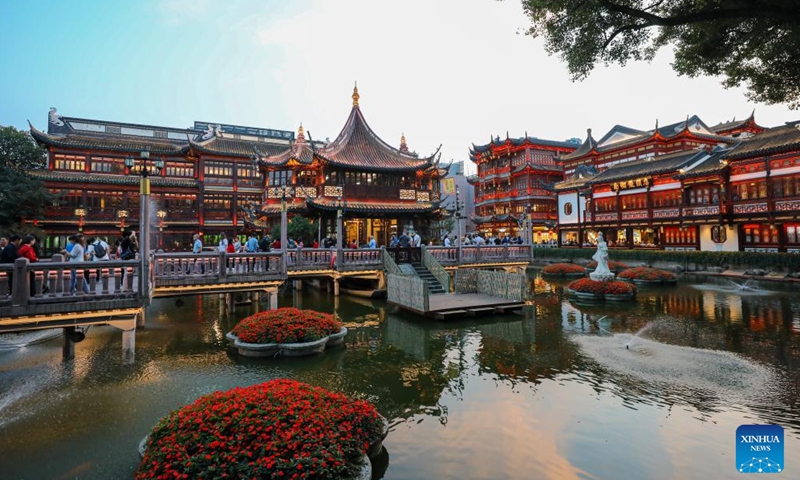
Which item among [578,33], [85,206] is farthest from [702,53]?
[85,206]

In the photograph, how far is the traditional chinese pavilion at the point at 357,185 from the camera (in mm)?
26016

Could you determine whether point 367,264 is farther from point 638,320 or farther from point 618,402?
point 618,402

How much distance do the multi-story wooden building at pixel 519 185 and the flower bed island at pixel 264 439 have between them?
169ft

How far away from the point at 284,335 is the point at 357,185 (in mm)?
17040

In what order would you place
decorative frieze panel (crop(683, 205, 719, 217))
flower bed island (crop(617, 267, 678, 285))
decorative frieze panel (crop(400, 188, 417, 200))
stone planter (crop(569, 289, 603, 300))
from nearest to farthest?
1. stone planter (crop(569, 289, 603, 300))
2. flower bed island (crop(617, 267, 678, 285))
3. decorative frieze panel (crop(400, 188, 417, 200))
4. decorative frieze panel (crop(683, 205, 719, 217))

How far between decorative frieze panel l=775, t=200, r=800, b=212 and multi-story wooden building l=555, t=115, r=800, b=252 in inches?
2.5

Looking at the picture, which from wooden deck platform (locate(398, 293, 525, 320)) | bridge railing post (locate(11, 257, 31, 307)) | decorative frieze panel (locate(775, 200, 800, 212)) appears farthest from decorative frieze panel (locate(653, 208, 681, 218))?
bridge railing post (locate(11, 257, 31, 307))

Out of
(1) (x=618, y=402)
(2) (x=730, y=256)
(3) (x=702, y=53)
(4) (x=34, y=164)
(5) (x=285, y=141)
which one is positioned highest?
(5) (x=285, y=141)

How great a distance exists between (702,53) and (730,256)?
2648 centimetres

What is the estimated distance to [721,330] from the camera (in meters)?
13.5

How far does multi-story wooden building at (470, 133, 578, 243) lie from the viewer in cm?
5709

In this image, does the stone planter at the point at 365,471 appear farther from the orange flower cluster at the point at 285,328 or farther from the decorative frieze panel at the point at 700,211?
the decorative frieze panel at the point at 700,211

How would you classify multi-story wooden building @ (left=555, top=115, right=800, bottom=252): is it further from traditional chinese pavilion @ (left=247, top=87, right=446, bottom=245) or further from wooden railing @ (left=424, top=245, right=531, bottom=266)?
traditional chinese pavilion @ (left=247, top=87, right=446, bottom=245)

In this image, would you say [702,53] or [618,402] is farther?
[702,53]
